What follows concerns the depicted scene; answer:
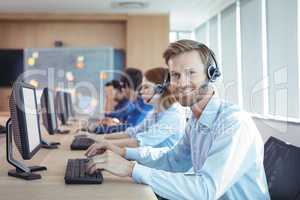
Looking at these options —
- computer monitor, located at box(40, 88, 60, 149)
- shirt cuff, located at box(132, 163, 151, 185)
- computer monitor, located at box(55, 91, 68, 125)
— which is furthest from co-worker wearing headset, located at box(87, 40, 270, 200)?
computer monitor, located at box(55, 91, 68, 125)

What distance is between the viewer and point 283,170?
1551mm

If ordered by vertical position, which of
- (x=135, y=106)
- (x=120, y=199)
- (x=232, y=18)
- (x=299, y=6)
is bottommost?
(x=120, y=199)

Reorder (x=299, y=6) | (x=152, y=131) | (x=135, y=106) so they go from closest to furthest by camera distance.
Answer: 1. (x=152, y=131)
2. (x=299, y=6)
3. (x=135, y=106)

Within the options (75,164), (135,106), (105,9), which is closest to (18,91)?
(75,164)

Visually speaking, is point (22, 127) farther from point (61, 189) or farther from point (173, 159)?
point (173, 159)

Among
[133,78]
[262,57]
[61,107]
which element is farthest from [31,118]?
[262,57]

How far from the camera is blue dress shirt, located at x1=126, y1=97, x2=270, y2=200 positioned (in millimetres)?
1276

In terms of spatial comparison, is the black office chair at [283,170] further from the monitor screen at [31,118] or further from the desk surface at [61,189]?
the monitor screen at [31,118]

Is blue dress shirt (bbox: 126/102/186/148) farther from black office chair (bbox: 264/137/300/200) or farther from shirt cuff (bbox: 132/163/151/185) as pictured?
shirt cuff (bbox: 132/163/151/185)

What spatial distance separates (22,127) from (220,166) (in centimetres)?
78

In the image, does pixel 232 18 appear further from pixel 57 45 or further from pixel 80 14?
pixel 57 45

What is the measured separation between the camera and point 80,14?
23.7ft

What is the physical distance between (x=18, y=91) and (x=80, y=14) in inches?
236

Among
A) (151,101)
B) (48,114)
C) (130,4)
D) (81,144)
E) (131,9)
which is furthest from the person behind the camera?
(131,9)
